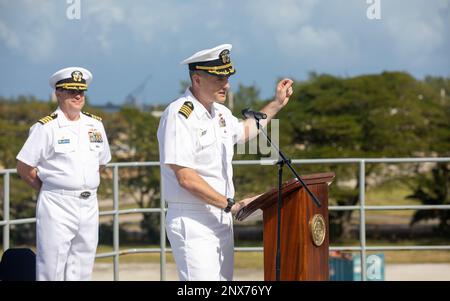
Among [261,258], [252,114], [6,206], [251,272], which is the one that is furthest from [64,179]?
[261,258]

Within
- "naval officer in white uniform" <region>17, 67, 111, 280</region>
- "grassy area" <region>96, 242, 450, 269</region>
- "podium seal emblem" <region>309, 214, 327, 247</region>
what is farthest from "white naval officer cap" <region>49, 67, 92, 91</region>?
"grassy area" <region>96, 242, 450, 269</region>

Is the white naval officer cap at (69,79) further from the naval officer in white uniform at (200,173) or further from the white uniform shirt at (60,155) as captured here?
the naval officer in white uniform at (200,173)

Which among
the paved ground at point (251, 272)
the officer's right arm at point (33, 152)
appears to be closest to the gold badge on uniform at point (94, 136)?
the officer's right arm at point (33, 152)

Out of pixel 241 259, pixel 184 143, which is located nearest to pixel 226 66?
pixel 184 143

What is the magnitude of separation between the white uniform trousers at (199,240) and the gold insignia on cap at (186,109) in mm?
394

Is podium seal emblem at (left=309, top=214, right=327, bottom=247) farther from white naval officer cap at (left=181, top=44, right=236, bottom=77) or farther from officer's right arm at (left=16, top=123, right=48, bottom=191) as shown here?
officer's right arm at (left=16, top=123, right=48, bottom=191)

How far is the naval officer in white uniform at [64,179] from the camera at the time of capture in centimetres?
537

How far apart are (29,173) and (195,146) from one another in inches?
53.6

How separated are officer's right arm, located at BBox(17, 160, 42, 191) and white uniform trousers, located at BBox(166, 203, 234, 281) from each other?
1229 millimetres

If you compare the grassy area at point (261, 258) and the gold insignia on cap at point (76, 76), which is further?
the grassy area at point (261, 258)

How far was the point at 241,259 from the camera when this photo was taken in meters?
28.9

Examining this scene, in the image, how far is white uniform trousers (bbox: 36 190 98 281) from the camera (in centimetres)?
536
